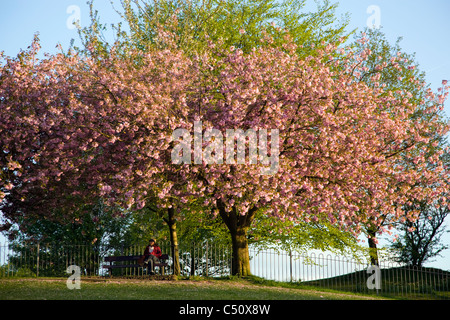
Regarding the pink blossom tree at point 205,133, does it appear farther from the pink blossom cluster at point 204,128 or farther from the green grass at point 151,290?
the green grass at point 151,290

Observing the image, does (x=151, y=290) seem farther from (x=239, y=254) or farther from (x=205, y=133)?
(x=239, y=254)

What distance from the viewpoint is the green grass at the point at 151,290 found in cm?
1666

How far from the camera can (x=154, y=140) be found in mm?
19266

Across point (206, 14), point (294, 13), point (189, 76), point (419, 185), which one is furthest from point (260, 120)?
point (294, 13)

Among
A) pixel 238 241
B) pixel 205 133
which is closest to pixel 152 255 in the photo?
pixel 238 241

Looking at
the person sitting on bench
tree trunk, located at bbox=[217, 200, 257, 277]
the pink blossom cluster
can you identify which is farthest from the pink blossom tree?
the person sitting on bench

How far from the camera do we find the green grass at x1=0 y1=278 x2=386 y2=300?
16.7m

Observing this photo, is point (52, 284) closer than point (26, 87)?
Yes

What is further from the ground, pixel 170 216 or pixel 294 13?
pixel 294 13

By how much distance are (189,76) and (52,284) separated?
32.0 feet

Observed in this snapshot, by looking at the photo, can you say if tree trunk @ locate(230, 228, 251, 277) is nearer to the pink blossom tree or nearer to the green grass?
the green grass
